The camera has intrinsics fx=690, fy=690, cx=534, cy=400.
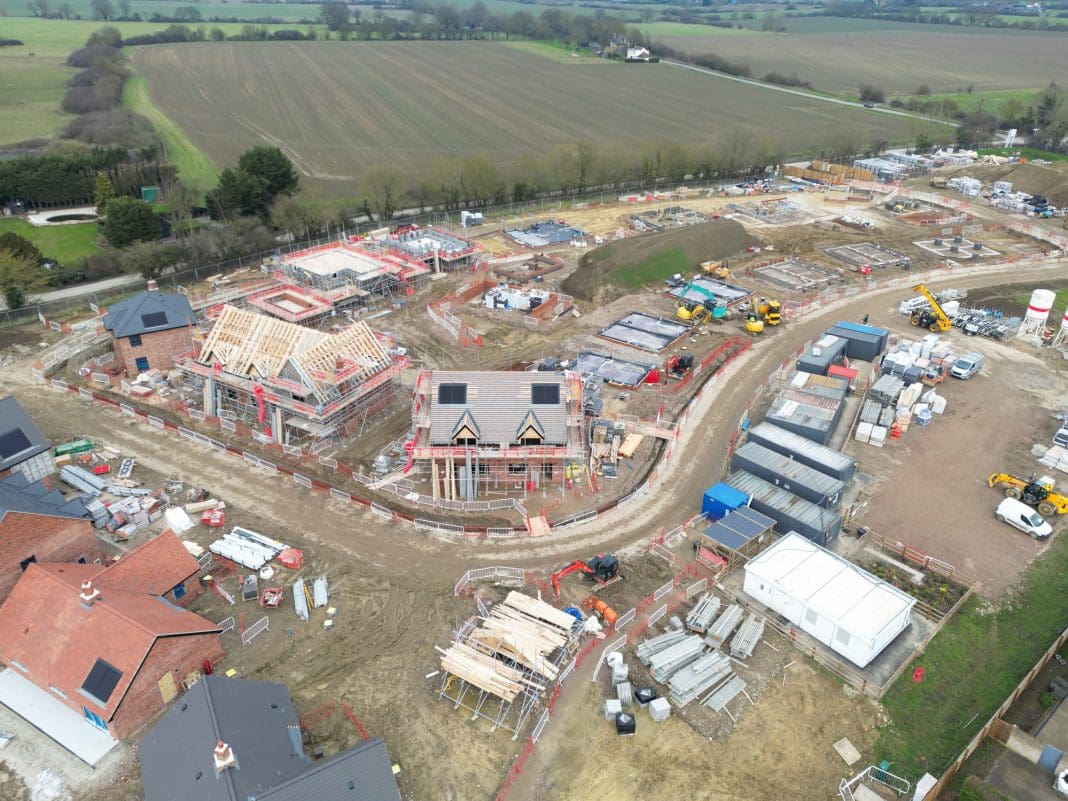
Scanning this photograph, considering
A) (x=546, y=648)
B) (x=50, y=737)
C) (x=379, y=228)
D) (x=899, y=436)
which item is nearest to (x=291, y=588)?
(x=50, y=737)

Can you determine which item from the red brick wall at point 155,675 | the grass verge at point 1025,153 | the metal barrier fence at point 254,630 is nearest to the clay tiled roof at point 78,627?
the red brick wall at point 155,675

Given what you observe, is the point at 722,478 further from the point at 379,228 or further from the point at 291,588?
the point at 379,228

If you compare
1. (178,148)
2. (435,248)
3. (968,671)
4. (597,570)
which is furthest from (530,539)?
(178,148)

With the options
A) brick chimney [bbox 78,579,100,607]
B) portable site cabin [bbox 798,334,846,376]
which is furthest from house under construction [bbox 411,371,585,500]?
portable site cabin [bbox 798,334,846,376]

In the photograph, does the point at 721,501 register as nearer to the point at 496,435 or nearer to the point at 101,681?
the point at 496,435

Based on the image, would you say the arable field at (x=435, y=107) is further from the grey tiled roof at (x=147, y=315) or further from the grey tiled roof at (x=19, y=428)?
the grey tiled roof at (x=19, y=428)
